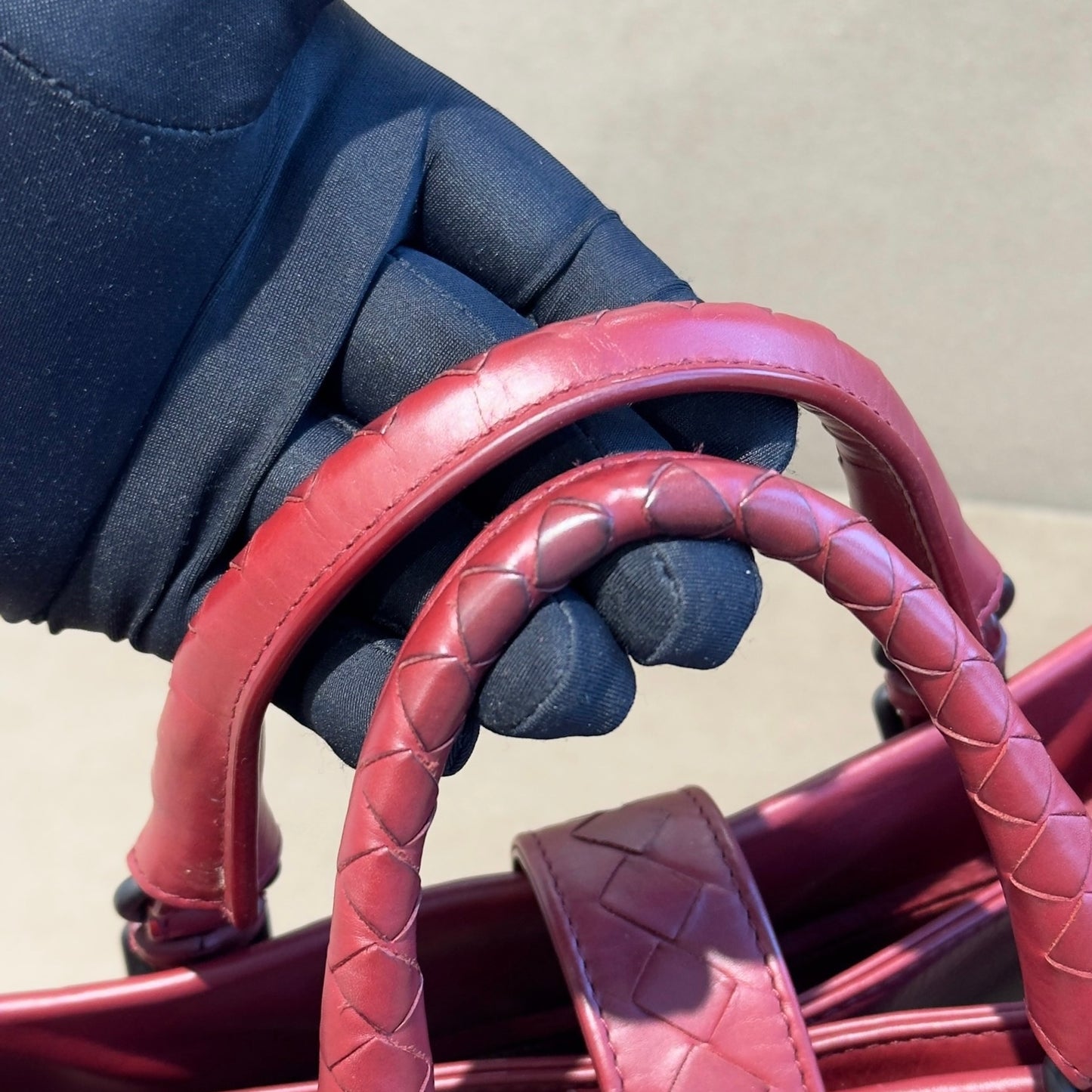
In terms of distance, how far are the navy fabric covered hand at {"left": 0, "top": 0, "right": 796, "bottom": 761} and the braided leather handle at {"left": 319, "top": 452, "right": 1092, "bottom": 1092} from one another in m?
0.03

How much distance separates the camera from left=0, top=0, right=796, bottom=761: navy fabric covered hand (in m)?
0.34

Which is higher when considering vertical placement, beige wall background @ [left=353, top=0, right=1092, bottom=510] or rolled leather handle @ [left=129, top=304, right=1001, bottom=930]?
beige wall background @ [left=353, top=0, right=1092, bottom=510]

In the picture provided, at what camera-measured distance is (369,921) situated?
314 mm

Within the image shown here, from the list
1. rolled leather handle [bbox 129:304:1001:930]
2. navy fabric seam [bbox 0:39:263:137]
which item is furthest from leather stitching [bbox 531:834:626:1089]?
navy fabric seam [bbox 0:39:263:137]

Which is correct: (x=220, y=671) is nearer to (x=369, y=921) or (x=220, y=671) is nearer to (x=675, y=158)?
(x=369, y=921)

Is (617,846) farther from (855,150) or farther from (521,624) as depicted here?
(855,150)

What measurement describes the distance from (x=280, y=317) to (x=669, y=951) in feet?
0.85

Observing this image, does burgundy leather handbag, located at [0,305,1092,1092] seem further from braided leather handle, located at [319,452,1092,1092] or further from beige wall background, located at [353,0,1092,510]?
beige wall background, located at [353,0,1092,510]

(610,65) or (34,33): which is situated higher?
(610,65)

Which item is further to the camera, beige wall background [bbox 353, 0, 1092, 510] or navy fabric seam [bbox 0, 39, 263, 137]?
beige wall background [bbox 353, 0, 1092, 510]

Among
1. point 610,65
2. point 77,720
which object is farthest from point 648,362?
point 77,720

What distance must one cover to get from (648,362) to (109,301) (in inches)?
7.3

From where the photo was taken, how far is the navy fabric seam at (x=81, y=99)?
32 centimetres

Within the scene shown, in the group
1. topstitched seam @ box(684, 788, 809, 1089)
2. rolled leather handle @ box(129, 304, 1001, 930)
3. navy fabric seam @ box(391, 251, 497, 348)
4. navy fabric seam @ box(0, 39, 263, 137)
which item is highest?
navy fabric seam @ box(0, 39, 263, 137)
